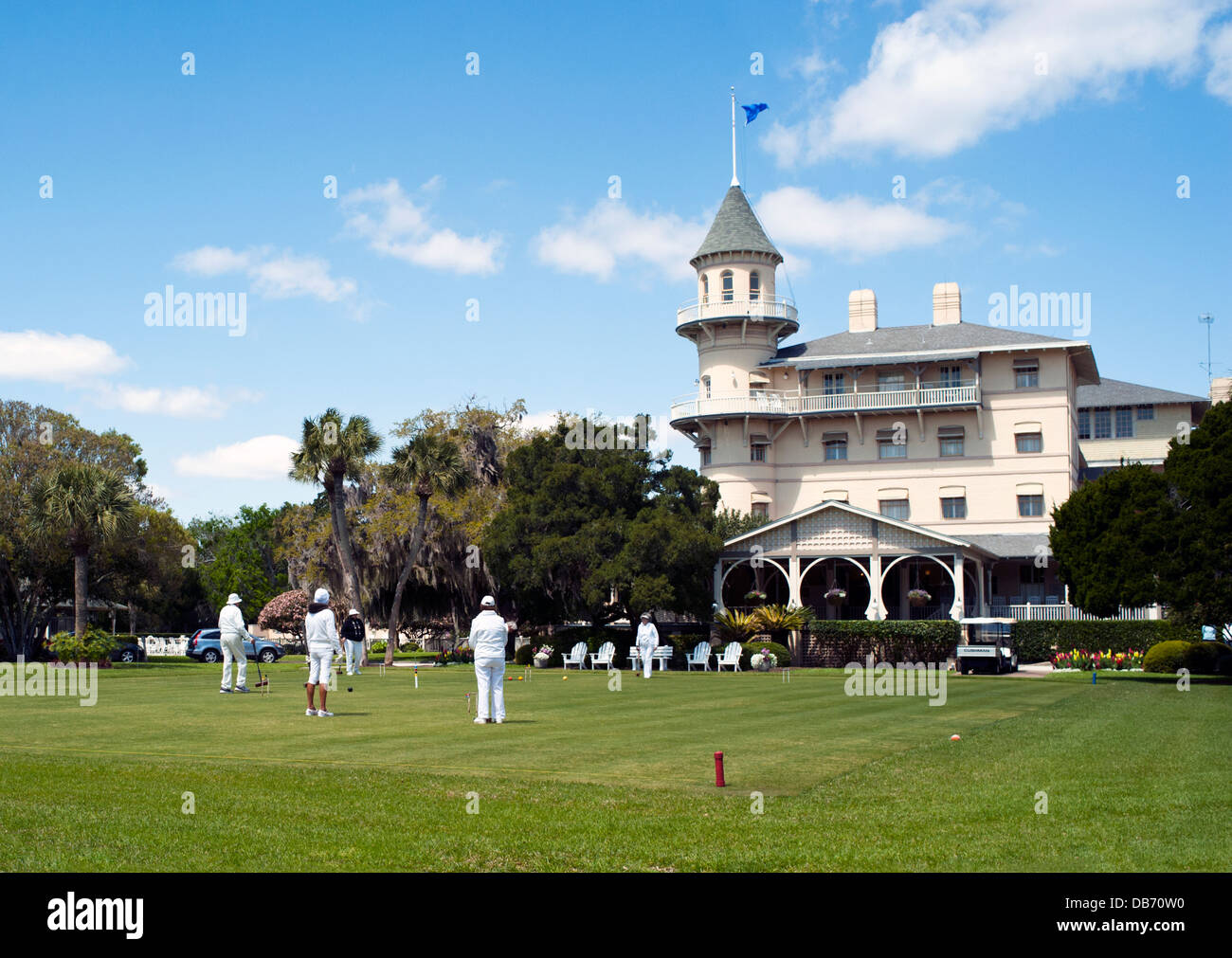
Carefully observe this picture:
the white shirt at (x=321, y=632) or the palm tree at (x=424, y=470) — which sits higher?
the palm tree at (x=424, y=470)

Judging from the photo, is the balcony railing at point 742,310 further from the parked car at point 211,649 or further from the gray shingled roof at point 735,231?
the parked car at point 211,649

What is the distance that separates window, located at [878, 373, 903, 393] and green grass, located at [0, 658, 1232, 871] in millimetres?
39976

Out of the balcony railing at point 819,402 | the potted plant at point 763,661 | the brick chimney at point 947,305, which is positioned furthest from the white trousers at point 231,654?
the brick chimney at point 947,305

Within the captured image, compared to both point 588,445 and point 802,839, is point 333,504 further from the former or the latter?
point 802,839

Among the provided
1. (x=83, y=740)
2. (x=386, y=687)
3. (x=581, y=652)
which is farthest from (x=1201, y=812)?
(x=581, y=652)

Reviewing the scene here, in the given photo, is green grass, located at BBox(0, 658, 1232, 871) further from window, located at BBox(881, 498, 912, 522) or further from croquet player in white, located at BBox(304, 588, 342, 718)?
window, located at BBox(881, 498, 912, 522)

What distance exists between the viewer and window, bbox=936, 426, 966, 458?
58.7 meters

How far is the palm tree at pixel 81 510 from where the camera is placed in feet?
156

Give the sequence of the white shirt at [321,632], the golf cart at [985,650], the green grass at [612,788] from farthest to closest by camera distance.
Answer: the golf cart at [985,650], the white shirt at [321,632], the green grass at [612,788]

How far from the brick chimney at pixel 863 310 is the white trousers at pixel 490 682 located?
5023 cm

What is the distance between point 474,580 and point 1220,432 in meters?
33.8

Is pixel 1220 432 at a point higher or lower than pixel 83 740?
higher

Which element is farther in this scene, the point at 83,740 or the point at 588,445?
the point at 588,445
